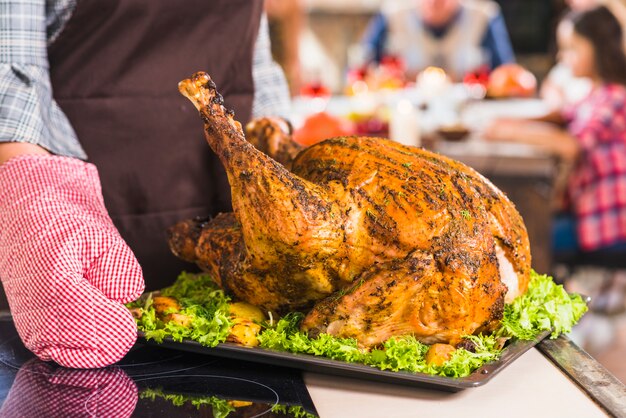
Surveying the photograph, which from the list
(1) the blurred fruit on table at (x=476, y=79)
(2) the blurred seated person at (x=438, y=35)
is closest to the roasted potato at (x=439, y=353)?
(1) the blurred fruit on table at (x=476, y=79)

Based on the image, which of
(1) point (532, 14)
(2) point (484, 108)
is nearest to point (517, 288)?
(2) point (484, 108)

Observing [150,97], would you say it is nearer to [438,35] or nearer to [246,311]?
[246,311]

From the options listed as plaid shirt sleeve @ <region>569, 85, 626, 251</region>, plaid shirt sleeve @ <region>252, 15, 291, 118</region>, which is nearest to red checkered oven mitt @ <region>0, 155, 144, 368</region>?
plaid shirt sleeve @ <region>252, 15, 291, 118</region>

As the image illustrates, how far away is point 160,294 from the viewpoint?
1.31 metres

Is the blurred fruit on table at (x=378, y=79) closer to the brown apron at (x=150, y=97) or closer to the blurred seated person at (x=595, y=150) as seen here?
the blurred seated person at (x=595, y=150)

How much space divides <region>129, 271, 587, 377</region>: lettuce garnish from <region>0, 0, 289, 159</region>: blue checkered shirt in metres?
0.32

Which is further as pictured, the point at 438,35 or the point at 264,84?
the point at 438,35

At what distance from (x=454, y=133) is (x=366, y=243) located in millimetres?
2618

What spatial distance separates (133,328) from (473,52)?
5816 millimetres

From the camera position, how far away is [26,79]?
1284 mm

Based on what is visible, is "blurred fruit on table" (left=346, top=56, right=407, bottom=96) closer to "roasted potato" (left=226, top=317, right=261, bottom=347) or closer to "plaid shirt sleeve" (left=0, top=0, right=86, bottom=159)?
"plaid shirt sleeve" (left=0, top=0, right=86, bottom=159)

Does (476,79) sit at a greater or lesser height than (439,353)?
lesser

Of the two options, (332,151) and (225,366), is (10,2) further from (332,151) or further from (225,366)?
(225,366)

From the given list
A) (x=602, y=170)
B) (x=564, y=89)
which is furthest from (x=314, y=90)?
(x=602, y=170)
